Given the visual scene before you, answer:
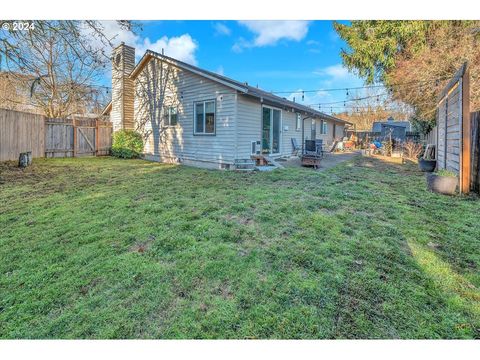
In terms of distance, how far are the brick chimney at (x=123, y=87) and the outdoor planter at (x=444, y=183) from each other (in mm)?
12284

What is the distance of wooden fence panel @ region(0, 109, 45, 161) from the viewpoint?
9.16m

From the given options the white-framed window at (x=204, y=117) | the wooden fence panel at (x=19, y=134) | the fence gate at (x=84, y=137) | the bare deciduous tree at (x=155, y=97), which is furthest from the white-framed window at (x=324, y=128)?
the wooden fence panel at (x=19, y=134)

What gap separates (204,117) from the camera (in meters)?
9.77

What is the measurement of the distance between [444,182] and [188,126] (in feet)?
26.4

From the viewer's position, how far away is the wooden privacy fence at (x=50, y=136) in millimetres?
9393

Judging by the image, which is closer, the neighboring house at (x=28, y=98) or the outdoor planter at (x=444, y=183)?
the outdoor planter at (x=444, y=183)

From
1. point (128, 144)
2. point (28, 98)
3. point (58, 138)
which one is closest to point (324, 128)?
point (128, 144)

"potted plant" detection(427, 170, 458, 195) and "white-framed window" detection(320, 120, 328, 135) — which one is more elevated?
"white-framed window" detection(320, 120, 328, 135)

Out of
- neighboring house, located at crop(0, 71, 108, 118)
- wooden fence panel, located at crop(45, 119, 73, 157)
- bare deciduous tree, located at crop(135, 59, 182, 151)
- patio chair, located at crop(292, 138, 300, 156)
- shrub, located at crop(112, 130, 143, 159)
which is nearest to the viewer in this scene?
bare deciduous tree, located at crop(135, 59, 182, 151)

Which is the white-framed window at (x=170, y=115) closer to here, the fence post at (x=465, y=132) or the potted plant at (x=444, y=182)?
the potted plant at (x=444, y=182)

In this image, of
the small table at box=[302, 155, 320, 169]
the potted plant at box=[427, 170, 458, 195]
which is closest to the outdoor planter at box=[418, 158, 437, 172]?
the small table at box=[302, 155, 320, 169]

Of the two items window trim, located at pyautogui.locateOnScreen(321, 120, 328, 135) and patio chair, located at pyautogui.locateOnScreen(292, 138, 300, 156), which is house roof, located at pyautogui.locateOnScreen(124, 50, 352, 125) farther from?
window trim, located at pyautogui.locateOnScreen(321, 120, 328, 135)
